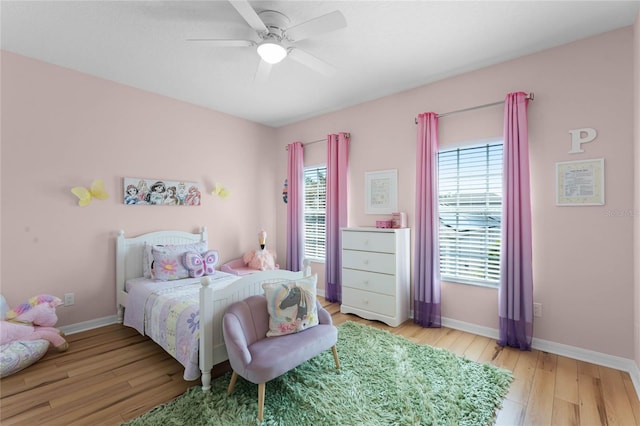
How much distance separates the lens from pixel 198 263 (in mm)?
3396

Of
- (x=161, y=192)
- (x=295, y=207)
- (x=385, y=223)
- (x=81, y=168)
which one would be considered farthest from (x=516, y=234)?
(x=81, y=168)

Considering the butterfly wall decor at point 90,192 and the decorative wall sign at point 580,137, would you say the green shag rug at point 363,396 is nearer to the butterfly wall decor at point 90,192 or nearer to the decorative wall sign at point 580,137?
the decorative wall sign at point 580,137

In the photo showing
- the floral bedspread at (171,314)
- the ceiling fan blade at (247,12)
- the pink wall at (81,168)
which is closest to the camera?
the ceiling fan blade at (247,12)

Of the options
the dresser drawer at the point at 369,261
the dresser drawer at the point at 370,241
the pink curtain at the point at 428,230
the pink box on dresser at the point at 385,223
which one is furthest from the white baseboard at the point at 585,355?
the pink box on dresser at the point at 385,223

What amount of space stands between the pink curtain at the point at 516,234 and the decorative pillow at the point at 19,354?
13.3 feet

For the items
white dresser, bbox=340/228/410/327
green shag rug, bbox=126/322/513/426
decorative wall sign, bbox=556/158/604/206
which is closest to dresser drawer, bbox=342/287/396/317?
white dresser, bbox=340/228/410/327

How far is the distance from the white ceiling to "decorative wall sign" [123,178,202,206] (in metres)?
1.15

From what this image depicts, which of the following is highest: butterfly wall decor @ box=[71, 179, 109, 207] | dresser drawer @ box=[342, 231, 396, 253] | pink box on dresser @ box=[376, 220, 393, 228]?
butterfly wall decor @ box=[71, 179, 109, 207]

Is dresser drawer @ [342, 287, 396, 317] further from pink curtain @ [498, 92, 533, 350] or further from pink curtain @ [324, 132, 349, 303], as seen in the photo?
pink curtain @ [498, 92, 533, 350]

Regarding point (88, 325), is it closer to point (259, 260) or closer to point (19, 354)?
point (19, 354)

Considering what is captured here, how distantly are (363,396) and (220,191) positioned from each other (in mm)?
3264

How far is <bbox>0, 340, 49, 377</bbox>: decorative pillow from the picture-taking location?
2264 mm

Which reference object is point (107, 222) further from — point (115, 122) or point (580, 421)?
point (580, 421)

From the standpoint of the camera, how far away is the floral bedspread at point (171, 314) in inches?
86.4
